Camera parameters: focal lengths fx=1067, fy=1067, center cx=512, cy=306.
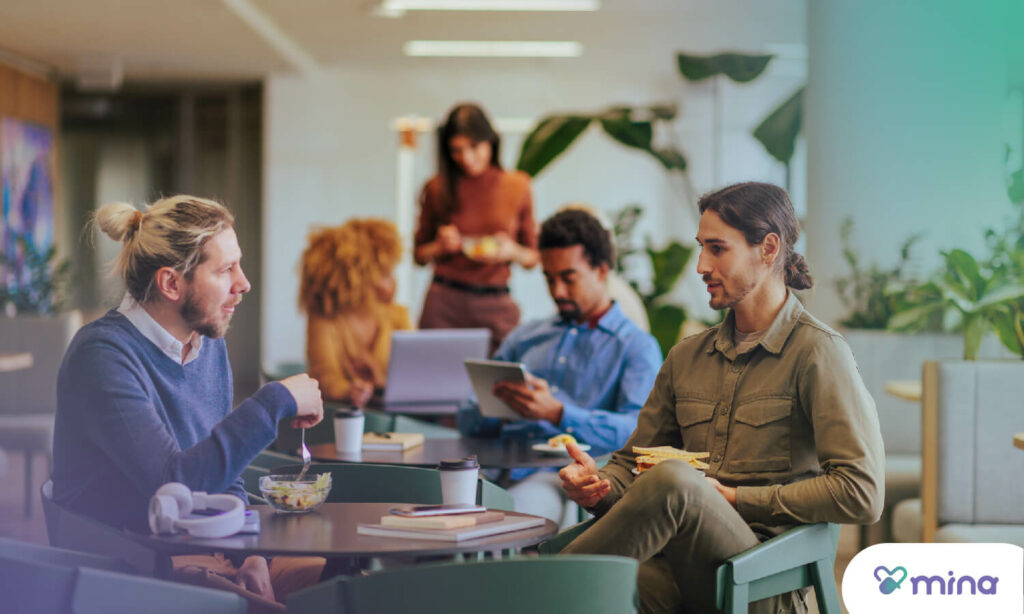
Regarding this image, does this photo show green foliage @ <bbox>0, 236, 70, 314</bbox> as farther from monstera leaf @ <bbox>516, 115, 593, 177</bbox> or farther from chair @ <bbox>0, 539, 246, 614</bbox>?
chair @ <bbox>0, 539, 246, 614</bbox>

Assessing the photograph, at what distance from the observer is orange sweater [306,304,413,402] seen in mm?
4121

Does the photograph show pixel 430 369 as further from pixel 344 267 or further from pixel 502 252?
pixel 502 252

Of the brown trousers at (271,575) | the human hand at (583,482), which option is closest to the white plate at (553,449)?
the human hand at (583,482)

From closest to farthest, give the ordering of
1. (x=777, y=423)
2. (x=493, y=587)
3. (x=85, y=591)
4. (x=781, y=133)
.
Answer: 1. (x=493, y=587)
2. (x=85, y=591)
3. (x=777, y=423)
4. (x=781, y=133)

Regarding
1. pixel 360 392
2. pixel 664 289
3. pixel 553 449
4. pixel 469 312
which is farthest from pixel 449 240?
pixel 553 449

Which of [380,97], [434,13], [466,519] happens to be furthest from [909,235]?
Answer: [380,97]

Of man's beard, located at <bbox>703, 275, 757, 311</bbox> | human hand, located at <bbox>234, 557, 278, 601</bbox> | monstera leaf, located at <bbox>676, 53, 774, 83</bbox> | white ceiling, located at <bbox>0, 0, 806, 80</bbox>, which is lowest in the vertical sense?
human hand, located at <bbox>234, 557, 278, 601</bbox>

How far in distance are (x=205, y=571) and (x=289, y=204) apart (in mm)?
8127

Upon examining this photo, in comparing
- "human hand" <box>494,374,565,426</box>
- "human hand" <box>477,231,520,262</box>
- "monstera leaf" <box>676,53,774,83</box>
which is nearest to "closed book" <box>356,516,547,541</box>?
"human hand" <box>494,374,565,426</box>

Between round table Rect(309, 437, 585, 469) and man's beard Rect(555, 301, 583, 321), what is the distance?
16.8 inches

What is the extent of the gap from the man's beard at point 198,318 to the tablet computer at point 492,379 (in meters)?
1.00

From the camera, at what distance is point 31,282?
7977mm

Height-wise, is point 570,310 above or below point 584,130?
below

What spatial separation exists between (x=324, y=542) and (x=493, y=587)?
1.19ft
